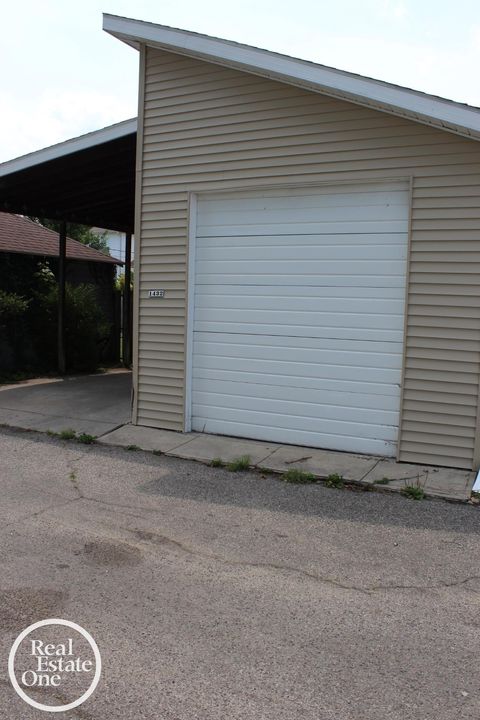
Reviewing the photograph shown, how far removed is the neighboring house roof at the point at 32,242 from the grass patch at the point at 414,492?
9.64 meters

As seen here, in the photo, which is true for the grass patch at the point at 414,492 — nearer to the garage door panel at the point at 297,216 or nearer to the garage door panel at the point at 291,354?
the garage door panel at the point at 291,354

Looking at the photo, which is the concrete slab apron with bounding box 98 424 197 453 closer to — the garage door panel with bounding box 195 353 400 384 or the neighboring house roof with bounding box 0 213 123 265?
the garage door panel with bounding box 195 353 400 384

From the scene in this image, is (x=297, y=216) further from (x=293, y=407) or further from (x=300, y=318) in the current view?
(x=293, y=407)

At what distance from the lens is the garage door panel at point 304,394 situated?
21.3 feet

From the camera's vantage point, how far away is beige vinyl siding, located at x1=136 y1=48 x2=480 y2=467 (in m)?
5.95

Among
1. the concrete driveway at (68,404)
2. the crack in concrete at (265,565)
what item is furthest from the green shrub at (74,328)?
the crack in concrete at (265,565)

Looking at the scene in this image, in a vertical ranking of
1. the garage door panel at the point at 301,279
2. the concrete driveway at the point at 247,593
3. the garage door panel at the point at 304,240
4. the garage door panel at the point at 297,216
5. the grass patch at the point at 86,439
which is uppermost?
the garage door panel at the point at 297,216

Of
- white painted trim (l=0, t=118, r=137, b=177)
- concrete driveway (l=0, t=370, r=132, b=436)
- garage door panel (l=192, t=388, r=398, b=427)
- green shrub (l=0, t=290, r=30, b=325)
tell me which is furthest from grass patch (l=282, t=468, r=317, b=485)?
green shrub (l=0, t=290, r=30, b=325)

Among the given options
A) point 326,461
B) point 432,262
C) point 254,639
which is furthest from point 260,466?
point 254,639

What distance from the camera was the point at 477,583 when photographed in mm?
3859

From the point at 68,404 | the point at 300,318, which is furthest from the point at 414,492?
the point at 68,404

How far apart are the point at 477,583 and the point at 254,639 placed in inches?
60.4

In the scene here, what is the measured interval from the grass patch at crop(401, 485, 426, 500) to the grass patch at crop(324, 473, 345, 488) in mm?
564

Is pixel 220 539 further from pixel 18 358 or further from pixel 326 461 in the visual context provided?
pixel 18 358
